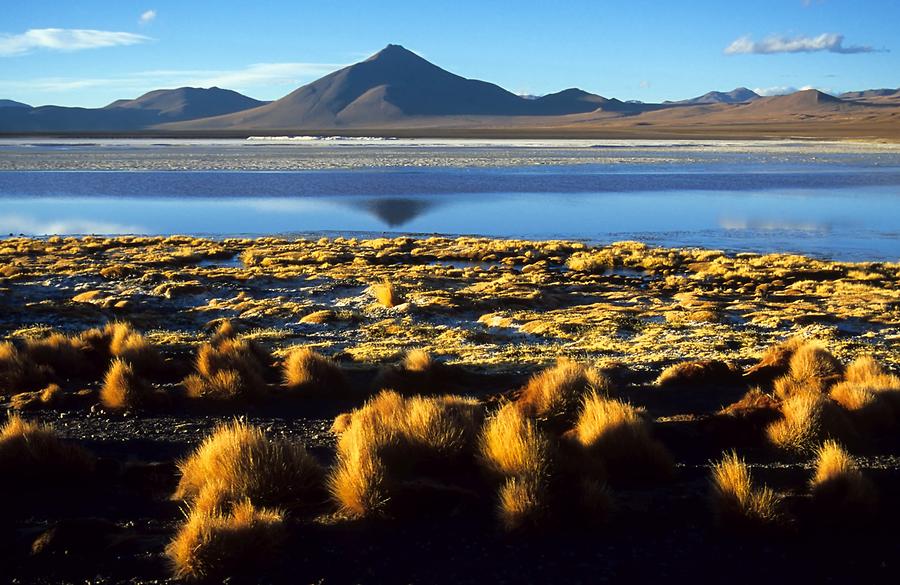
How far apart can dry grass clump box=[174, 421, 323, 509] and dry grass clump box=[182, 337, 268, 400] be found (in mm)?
3294

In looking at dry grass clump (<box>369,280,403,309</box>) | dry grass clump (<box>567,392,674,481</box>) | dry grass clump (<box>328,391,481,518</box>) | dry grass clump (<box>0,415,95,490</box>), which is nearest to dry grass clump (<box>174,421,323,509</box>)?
dry grass clump (<box>328,391,481,518</box>)

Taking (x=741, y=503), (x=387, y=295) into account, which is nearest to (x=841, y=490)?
(x=741, y=503)

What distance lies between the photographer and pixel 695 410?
9.60 m

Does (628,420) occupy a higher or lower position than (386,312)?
higher

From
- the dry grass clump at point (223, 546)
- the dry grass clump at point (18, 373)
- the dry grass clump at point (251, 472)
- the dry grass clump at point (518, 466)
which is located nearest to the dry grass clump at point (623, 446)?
the dry grass clump at point (518, 466)

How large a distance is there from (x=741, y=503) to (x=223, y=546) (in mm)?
3360

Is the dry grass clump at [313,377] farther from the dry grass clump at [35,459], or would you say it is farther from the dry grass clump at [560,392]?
the dry grass clump at [35,459]

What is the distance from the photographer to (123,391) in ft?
32.2

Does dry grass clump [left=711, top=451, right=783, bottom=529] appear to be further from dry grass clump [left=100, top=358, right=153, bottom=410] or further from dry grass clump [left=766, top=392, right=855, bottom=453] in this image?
dry grass clump [left=100, top=358, right=153, bottom=410]

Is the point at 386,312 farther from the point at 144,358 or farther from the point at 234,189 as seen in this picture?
the point at 234,189

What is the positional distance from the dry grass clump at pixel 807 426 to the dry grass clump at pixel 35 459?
5.84 meters

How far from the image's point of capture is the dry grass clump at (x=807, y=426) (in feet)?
25.4

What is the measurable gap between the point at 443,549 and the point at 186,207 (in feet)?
132

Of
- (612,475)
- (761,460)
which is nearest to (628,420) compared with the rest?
(612,475)
